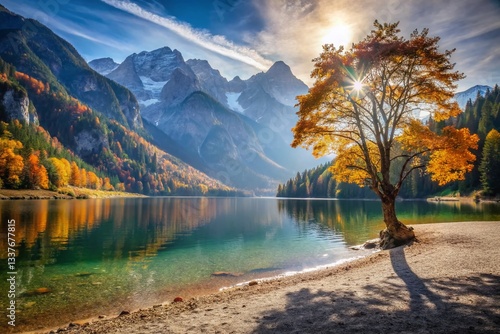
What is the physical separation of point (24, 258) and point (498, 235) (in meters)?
39.7

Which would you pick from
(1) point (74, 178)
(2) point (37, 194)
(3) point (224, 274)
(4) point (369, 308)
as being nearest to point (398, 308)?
(4) point (369, 308)

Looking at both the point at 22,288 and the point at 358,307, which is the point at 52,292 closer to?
the point at 22,288

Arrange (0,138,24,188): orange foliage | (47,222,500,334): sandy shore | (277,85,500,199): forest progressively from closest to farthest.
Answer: (47,222,500,334): sandy shore → (277,85,500,199): forest → (0,138,24,188): orange foliage

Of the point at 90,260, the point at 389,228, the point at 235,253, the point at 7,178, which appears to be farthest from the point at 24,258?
the point at 7,178

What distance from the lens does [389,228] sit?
2634 cm

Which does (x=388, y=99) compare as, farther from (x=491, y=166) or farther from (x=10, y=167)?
(x=10, y=167)

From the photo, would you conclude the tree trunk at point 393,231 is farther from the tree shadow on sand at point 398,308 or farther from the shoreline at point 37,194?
the shoreline at point 37,194

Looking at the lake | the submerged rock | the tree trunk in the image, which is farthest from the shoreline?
the tree trunk

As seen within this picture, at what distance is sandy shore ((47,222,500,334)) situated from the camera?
328 inches

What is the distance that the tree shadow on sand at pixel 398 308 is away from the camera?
26.5 ft

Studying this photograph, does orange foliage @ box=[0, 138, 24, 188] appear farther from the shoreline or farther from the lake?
the lake

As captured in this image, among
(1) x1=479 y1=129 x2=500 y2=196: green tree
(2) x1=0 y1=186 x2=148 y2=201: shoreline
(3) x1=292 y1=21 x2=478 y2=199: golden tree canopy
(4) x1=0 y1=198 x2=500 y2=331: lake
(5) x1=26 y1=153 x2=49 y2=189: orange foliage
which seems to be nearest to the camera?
(4) x1=0 y1=198 x2=500 y2=331: lake

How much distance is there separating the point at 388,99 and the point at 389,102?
30cm

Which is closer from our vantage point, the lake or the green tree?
the lake
